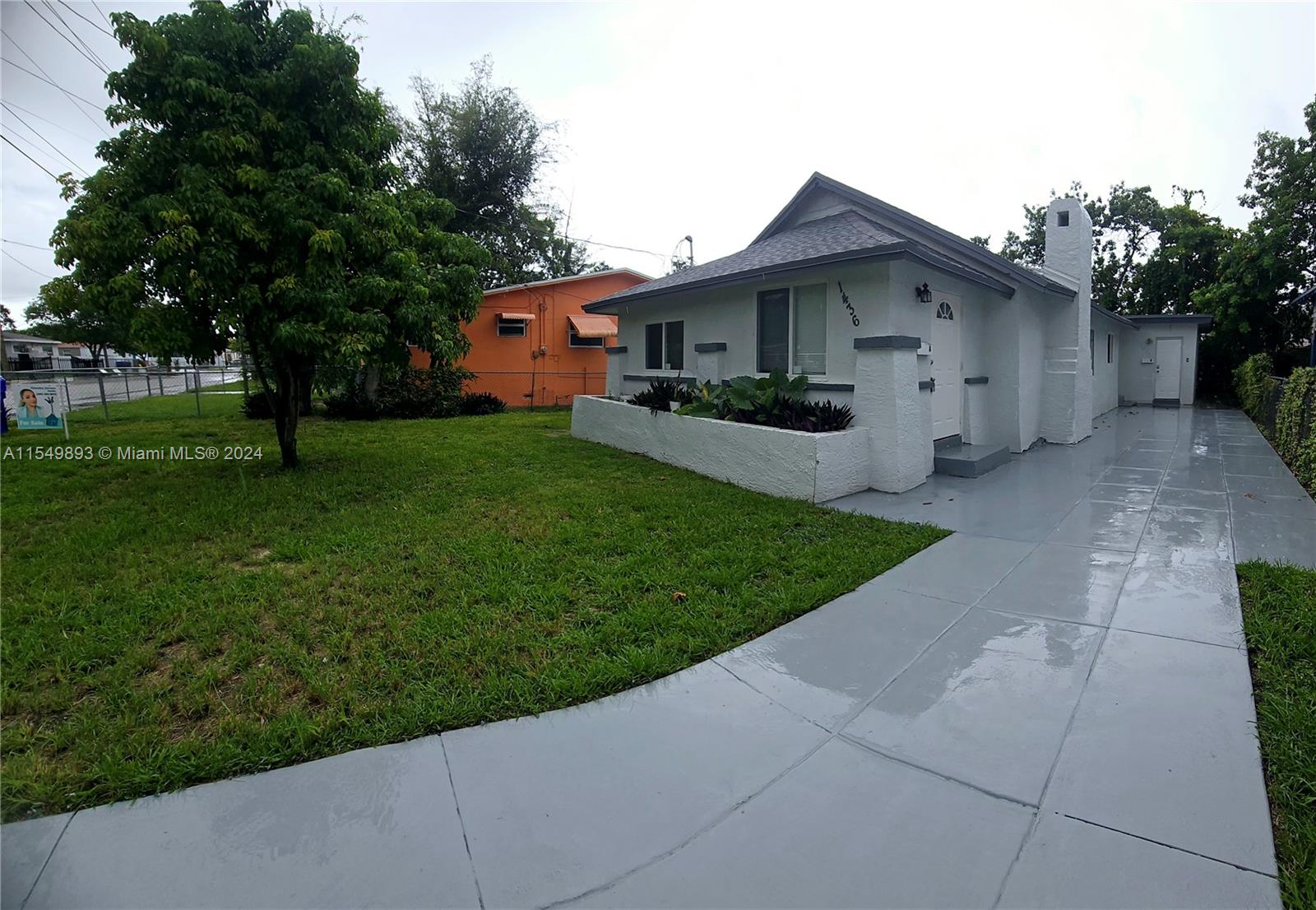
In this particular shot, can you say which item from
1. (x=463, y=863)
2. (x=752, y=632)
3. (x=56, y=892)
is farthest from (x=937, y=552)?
(x=56, y=892)

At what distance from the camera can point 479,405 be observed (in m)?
16.7

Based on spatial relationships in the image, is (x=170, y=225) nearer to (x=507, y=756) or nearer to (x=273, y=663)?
(x=273, y=663)

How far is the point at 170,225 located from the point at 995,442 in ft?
36.9

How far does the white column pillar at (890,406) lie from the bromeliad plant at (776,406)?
33cm

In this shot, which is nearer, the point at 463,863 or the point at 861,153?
the point at 463,863

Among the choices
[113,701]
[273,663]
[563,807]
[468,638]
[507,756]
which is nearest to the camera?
[563,807]

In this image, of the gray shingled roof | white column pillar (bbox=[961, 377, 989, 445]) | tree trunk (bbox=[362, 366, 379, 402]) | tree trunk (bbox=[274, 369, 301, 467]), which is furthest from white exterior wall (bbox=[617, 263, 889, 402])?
tree trunk (bbox=[362, 366, 379, 402])

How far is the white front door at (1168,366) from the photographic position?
1978cm

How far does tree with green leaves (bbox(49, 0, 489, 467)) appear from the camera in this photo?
6.48 metres

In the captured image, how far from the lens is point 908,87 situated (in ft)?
31.2

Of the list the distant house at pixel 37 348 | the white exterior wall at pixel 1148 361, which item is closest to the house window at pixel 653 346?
the white exterior wall at pixel 1148 361

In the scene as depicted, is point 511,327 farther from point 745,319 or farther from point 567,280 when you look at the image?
point 745,319

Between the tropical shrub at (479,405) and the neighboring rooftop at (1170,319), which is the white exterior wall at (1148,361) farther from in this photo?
the tropical shrub at (479,405)

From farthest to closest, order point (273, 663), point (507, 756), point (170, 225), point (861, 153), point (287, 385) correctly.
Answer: point (861, 153) → point (287, 385) → point (170, 225) → point (273, 663) → point (507, 756)
